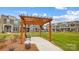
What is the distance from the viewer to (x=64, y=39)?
5219 millimetres

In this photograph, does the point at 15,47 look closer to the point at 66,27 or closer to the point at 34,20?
the point at 34,20

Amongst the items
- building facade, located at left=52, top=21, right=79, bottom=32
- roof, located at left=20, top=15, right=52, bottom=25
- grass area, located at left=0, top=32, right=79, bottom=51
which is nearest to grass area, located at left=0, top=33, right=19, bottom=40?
grass area, located at left=0, top=32, right=79, bottom=51

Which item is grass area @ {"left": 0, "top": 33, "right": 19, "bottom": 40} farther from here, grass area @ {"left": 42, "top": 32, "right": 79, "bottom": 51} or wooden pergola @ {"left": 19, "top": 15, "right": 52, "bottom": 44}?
grass area @ {"left": 42, "top": 32, "right": 79, "bottom": 51}

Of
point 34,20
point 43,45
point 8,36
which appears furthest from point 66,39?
point 8,36

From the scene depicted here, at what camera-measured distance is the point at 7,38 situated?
5238mm

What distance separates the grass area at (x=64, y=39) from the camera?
5.11 metres

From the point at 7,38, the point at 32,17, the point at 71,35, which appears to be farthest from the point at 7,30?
the point at 71,35

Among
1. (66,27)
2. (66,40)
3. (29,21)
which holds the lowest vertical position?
(66,40)

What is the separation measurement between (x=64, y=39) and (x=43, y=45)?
0.44 metres

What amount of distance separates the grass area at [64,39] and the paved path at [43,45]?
0.28ft
